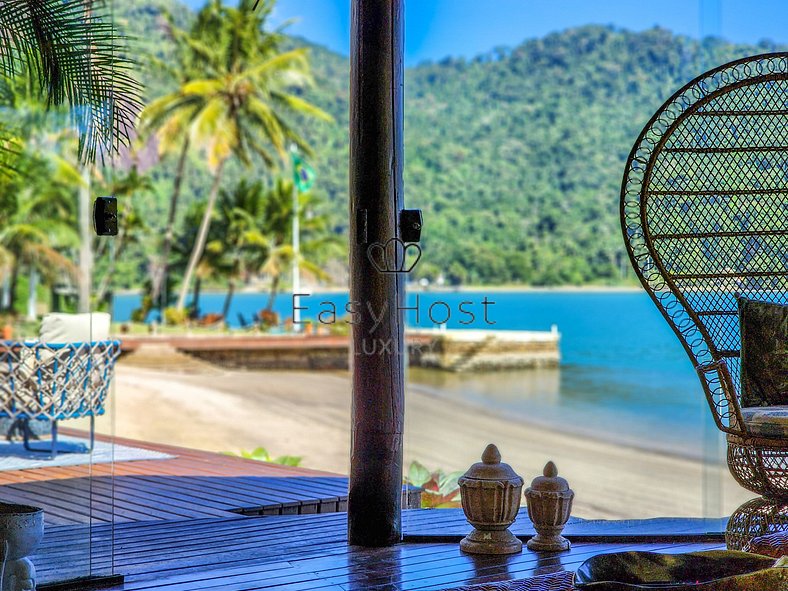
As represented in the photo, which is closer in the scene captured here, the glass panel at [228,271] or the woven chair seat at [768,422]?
the woven chair seat at [768,422]

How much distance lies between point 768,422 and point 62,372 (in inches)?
115

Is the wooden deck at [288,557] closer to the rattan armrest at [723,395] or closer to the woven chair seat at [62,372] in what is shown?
the rattan armrest at [723,395]

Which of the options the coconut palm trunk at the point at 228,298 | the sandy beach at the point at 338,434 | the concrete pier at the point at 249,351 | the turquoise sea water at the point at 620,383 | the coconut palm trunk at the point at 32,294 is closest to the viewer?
the turquoise sea water at the point at 620,383

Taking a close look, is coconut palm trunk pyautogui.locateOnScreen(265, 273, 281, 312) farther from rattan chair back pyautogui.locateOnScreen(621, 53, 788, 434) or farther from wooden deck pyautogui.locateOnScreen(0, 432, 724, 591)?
rattan chair back pyautogui.locateOnScreen(621, 53, 788, 434)

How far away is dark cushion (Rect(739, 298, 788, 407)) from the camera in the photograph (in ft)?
10.8

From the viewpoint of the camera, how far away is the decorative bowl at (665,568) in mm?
2070

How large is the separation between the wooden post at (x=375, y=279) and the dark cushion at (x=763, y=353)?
1.07 m

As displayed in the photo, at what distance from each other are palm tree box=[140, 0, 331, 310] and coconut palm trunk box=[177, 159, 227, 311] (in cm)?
41

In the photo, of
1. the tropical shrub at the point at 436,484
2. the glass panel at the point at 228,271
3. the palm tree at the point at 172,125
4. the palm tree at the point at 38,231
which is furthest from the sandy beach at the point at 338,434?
the tropical shrub at the point at 436,484

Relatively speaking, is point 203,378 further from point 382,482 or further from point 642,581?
point 642,581

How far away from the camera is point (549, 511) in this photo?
11.0 feet

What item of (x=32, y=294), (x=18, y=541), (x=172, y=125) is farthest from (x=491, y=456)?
(x=172, y=125)

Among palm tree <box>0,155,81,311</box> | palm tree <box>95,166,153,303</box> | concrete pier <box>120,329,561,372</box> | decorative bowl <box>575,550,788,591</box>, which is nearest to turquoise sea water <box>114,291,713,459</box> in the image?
concrete pier <box>120,329,561,372</box>

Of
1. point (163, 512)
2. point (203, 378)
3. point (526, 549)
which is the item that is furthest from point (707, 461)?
point (203, 378)
